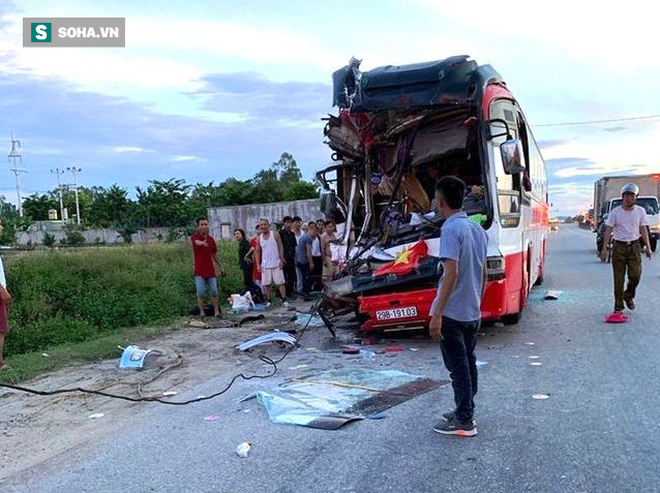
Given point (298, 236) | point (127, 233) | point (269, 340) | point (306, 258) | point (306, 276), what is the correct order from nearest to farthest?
point (269, 340)
point (306, 258)
point (306, 276)
point (298, 236)
point (127, 233)

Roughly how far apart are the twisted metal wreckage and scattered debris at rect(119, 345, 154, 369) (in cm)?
245

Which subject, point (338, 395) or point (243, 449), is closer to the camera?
point (243, 449)

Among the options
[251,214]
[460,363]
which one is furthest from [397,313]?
[251,214]

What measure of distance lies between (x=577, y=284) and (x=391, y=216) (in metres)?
7.05

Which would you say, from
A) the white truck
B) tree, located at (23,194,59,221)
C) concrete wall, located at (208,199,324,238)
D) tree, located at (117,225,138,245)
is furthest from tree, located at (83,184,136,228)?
the white truck

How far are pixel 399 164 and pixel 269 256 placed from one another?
15.2 feet

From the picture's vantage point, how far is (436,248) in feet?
25.2

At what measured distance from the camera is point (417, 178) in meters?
8.71

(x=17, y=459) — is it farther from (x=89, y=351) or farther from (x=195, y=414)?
(x=89, y=351)

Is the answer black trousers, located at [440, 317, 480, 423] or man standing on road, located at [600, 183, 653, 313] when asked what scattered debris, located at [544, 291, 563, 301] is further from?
black trousers, located at [440, 317, 480, 423]

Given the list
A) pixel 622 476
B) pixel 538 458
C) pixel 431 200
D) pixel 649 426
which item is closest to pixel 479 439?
pixel 538 458

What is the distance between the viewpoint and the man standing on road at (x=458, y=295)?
4379 mm

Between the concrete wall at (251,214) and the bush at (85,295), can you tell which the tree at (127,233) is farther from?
the bush at (85,295)

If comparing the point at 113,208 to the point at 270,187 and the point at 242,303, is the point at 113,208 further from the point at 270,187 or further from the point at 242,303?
the point at 242,303
